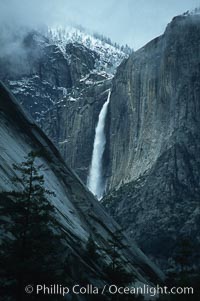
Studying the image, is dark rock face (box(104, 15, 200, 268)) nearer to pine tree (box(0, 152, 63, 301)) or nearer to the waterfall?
the waterfall

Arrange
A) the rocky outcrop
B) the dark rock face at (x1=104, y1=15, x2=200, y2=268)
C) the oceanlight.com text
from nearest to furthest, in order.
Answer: the oceanlight.com text → the rocky outcrop → the dark rock face at (x1=104, y1=15, x2=200, y2=268)

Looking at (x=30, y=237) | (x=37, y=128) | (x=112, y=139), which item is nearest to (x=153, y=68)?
(x=112, y=139)

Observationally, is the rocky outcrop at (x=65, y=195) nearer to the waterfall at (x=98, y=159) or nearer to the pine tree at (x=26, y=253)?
the pine tree at (x=26, y=253)

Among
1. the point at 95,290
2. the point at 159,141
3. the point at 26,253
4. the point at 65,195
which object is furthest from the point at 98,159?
the point at 26,253

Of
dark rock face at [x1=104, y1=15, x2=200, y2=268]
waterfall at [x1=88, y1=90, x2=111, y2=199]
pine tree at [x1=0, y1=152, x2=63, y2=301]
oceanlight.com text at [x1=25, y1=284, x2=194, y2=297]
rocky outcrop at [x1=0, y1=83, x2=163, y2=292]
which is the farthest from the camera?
waterfall at [x1=88, y1=90, x2=111, y2=199]

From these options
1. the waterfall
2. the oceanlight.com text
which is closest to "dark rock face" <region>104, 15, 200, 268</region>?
the waterfall

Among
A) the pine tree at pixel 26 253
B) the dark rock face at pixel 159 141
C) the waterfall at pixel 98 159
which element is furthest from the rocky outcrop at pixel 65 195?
the waterfall at pixel 98 159
